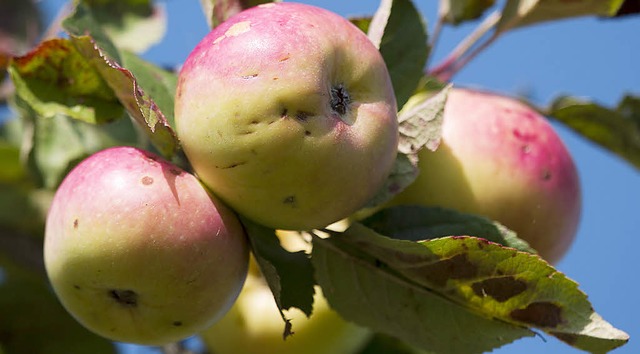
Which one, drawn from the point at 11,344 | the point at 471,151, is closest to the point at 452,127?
the point at 471,151

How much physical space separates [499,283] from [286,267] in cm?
27

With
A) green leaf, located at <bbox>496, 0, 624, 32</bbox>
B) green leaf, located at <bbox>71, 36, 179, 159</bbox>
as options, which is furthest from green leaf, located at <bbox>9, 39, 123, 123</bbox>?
green leaf, located at <bbox>496, 0, 624, 32</bbox>

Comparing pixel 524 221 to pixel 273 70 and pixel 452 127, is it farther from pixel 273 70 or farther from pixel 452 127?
pixel 273 70

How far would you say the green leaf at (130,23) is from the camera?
1.79 meters

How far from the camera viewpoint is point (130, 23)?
5.98 ft

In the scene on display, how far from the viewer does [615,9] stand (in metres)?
1.48

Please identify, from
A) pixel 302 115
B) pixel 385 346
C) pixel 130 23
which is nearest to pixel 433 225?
pixel 302 115

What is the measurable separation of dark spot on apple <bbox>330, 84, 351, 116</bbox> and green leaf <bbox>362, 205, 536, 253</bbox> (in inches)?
10.5

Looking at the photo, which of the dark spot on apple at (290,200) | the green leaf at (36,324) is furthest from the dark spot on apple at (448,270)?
the green leaf at (36,324)

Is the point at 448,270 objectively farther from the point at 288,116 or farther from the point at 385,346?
the point at 385,346

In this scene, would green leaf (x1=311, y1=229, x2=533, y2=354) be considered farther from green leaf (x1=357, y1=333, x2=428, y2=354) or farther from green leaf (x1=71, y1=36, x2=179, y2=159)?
green leaf (x1=357, y1=333, x2=428, y2=354)

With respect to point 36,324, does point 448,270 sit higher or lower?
higher

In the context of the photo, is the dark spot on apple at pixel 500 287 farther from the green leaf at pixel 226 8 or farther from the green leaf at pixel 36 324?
the green leaf at pixel 36 324

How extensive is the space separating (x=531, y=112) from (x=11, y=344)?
1.15m
